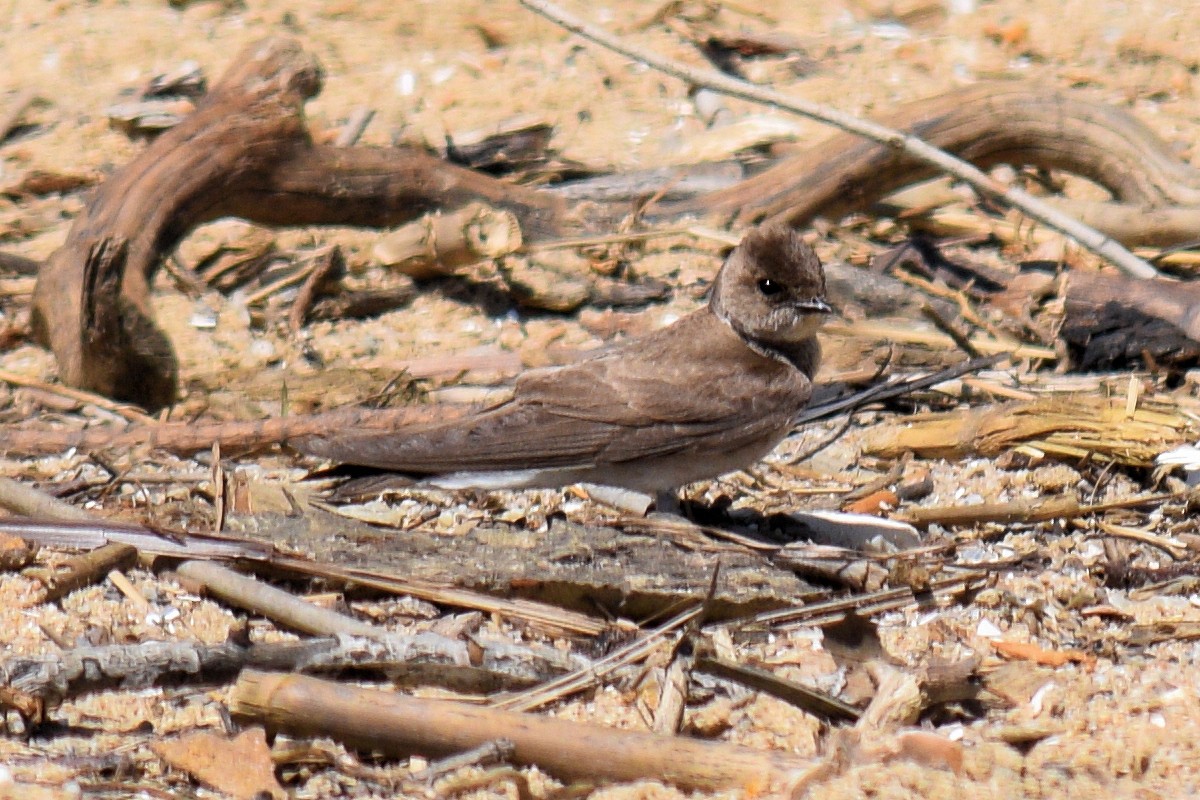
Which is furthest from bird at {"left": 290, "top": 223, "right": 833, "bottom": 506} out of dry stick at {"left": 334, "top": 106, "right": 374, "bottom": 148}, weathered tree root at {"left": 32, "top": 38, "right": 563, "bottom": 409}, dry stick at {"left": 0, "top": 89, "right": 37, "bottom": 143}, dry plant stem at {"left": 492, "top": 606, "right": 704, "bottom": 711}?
dry stick at {"left": 0, "top": 89, "right": 37, "bottom": 143}

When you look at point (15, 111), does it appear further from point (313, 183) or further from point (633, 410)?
point (633, 410)

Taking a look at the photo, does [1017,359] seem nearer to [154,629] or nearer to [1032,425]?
[1032,425]

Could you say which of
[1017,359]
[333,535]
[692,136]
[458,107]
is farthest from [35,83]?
[1017,359]

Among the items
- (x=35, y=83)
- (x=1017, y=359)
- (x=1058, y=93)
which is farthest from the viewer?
(x=35, y=83)

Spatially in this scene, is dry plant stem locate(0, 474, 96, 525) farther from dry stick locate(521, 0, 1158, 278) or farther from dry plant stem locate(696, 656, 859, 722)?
dry stick locate(521, 0, 1158, 278)

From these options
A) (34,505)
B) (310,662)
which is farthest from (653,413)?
(34,505)
